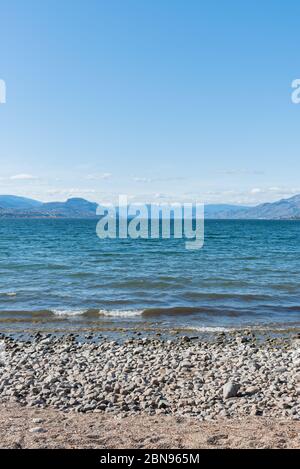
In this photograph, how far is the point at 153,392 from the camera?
1108 centimetres

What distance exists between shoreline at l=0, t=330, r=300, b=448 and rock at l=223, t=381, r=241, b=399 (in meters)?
0.02

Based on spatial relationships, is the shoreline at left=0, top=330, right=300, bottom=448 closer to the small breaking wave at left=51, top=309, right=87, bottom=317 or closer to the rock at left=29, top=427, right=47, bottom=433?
the rock at left=29, top=427, right=47, bottom=433

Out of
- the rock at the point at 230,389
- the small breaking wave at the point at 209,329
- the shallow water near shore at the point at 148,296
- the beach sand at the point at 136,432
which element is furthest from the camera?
the shallow water near shore at the point at 148,296

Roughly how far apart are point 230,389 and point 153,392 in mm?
1828

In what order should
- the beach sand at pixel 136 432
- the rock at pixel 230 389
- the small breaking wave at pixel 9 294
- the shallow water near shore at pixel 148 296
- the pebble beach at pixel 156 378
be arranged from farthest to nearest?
the small breaking wave at pixel 9 294 → the shallow water near shore at pixel 148 296 → the rock at pixel 230 389 → the pebble beach at pixel 156 378 → the beach sand at pixel 136 432

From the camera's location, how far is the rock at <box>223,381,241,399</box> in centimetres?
1085

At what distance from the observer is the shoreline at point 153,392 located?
8375 millimetres

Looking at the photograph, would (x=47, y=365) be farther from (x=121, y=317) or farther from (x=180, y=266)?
(x=180, y=266)

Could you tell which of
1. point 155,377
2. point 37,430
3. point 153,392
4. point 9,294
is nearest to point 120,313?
point 9,294

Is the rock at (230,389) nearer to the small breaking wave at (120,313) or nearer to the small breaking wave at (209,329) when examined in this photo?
the small breaking wave at (209,329)

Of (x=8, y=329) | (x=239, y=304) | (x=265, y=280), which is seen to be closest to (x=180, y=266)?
(x=265, y=280)

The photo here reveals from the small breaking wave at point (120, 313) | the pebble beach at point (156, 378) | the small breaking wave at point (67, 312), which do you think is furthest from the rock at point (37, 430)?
the small breaking wave at point (67, 312)

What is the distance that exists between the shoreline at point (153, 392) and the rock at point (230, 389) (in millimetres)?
24

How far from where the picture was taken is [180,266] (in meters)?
39.5
